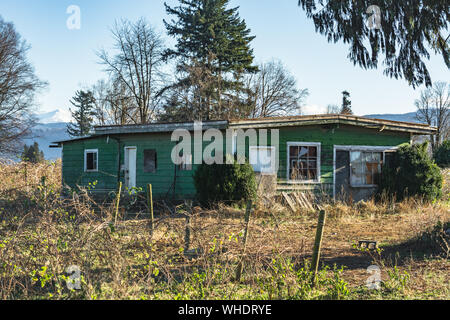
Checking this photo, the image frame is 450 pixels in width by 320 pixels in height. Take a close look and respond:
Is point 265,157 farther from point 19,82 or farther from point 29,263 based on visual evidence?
point 19,82

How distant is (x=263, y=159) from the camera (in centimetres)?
1484

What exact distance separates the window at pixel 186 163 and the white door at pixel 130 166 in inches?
92.3

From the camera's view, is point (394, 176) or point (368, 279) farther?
point (394, 176)

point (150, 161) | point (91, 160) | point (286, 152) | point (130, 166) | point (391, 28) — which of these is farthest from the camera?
point (91, 160)

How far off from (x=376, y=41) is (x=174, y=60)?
24555mm

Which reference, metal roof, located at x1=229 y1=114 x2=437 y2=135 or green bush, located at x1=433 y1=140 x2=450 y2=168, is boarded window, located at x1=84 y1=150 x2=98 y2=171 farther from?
green bush, located at x1=433 y1=140 x2=450 y2=168

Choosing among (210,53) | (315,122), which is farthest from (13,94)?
(315,122)

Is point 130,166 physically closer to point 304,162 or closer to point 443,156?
point 304,162

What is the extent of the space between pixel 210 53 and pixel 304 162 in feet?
58.9

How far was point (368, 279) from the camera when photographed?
596cm

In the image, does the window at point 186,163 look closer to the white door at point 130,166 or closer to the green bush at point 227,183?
the green bush at point 227,183

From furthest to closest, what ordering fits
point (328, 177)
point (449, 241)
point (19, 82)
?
point (19, 82) < point (328, 177) < point (449, 241)

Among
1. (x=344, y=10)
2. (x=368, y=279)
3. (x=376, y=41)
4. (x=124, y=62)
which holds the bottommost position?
(x=368, y=279)
